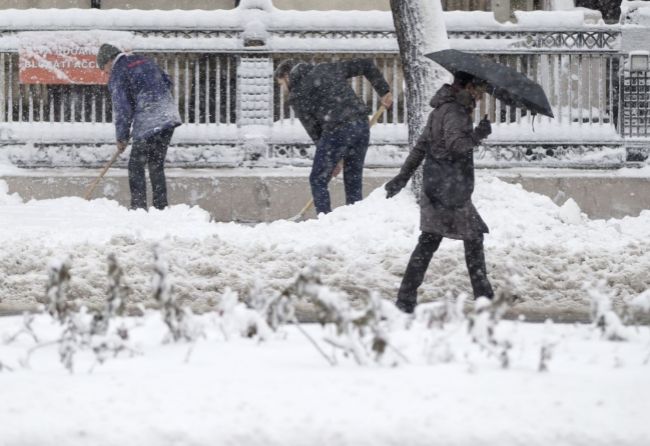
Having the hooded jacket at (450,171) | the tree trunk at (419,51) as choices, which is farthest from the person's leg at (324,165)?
the hooded jacket at (450,171)

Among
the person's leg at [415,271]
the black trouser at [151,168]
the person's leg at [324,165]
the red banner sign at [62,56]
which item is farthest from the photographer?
the red banner sign at [62,56]

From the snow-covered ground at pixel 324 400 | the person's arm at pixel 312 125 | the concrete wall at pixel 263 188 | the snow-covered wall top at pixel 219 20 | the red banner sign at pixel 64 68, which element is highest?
the snow-covered wall top at pixel 219 20

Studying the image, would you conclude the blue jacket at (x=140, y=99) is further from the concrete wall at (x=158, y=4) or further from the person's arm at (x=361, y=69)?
the concrete wall at (x=158, y=4)

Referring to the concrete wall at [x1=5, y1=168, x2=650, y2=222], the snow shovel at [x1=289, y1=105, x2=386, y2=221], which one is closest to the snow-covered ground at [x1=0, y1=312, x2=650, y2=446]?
the snow shovel at [x1=289, y1=105, x2=386, y2=221]

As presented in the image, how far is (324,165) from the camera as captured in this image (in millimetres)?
11172

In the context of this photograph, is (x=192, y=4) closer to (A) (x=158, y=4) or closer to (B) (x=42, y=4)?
(A) (x=158, y=4)

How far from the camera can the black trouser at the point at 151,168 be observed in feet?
40.9

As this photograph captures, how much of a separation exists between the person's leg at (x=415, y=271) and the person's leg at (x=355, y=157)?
3.66m

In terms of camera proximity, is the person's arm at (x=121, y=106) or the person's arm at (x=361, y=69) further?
the person's arm at (x=121, y=106)

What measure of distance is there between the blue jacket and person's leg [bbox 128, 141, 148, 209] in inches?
5.6

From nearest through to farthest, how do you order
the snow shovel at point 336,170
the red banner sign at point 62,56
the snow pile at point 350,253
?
the snow pile at point 350,253 < the snow shovel at point 336,170 < the red banner sign at point 62,56

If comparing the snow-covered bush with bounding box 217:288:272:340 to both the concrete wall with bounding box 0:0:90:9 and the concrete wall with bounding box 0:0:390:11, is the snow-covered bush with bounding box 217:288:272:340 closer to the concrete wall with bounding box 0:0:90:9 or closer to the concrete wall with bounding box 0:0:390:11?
the concrete wall with bounding box 0:0:390:11

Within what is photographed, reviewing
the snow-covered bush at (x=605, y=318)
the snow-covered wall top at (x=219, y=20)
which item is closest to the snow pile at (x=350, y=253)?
the snow-covered bush at (x=605, y=318)

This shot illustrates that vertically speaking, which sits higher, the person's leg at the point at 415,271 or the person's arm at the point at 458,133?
the person's arm at the point at 458,133
